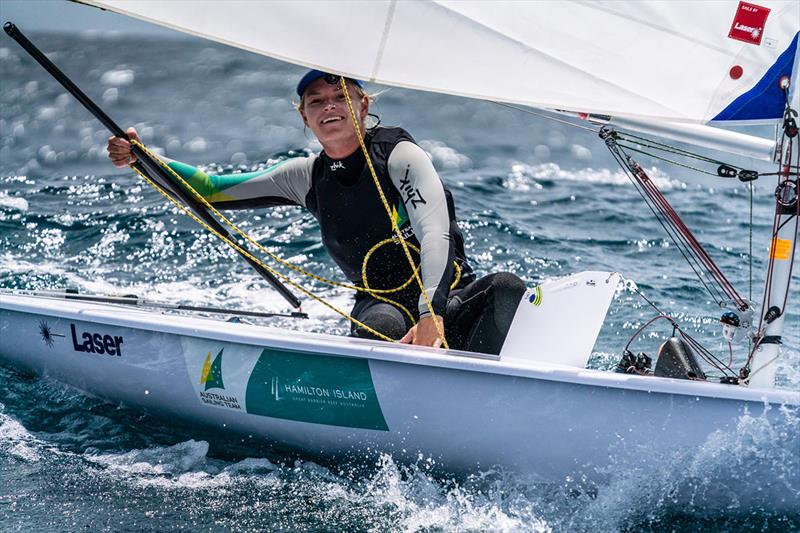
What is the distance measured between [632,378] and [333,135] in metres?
1.08

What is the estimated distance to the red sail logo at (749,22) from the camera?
215 centimetres

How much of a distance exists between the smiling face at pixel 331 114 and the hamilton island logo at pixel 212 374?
66cm

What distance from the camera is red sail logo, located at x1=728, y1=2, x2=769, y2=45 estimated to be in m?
2.15

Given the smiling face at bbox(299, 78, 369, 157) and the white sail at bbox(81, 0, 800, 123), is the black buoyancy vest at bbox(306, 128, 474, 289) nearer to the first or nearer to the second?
the smiling face at bbox(299, 78, 369, 157)

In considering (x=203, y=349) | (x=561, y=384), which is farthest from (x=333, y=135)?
(x=561, y=384)

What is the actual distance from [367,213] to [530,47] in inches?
27.0

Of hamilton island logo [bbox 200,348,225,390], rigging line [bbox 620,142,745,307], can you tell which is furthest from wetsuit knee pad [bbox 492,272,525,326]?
hamilton island logo [bbox 200,348,225,390]

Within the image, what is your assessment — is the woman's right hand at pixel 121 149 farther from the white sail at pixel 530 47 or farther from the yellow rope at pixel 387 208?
the yellow rope at pixel 387 208

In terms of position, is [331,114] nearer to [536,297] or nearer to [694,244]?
[536,297]

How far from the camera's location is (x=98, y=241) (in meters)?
4.59

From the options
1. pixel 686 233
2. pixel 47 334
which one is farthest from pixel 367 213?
pixel 47 334

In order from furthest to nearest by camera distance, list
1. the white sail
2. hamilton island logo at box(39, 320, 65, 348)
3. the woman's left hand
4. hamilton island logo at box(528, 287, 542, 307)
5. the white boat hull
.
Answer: hamilton island logo at box(39, 320, 65, 348), hamilton island logo at box(528, 287, 542, 307), the woman's left hand, the white sail, the white boat hull

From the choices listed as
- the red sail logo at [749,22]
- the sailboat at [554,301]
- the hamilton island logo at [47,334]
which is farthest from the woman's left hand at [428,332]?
the hamilton island logo at [47,334]

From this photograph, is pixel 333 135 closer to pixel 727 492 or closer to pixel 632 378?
pixel 632 378
